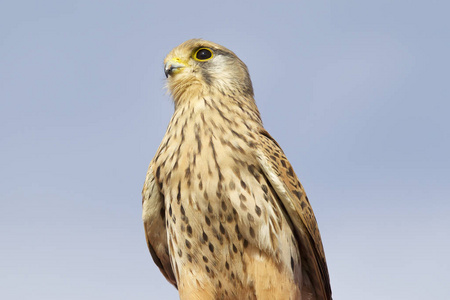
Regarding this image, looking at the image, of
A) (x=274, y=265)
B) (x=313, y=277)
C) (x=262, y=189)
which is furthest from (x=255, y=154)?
(x=313, y=277)

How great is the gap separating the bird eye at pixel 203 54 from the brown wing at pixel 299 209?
91 centimetres

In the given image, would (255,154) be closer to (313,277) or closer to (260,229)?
(260,229)

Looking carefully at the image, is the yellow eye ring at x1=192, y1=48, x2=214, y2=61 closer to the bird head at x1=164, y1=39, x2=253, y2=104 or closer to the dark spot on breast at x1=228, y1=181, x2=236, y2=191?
the bird head at x1=164, y1=39, x2=253, y2=104

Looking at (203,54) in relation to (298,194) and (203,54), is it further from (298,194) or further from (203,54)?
(298,194)

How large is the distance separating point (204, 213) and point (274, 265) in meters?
0.68

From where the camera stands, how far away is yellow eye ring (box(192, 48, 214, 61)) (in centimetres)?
487

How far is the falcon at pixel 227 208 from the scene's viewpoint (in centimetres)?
402

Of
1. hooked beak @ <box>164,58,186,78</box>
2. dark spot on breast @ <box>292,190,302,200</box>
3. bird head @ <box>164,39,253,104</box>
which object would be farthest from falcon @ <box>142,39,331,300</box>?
hooked beak @ <box>164,58,186,78</box>

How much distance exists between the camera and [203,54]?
4.90 m

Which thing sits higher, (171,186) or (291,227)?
(171,186)

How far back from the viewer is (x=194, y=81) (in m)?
4.70

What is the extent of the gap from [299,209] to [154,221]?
A: 1255 mm

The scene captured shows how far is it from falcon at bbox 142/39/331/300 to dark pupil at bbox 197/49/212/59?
0.45 metres

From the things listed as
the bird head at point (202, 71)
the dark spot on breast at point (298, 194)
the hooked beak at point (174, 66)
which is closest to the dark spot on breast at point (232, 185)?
the dark spot on breast at point (298, 194)
